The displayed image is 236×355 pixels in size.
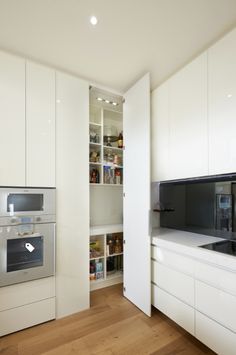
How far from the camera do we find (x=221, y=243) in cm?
172

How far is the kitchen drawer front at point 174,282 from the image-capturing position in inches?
61.0

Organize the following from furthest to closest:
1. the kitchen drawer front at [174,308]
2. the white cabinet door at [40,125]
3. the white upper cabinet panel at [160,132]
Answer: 1. the white upper cabinet panel at [160,132]
2. the white cabinet door at [40,125]
3. the kitchen drawer front at [174,308]

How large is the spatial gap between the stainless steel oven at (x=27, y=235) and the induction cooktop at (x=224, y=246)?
4.70 ft

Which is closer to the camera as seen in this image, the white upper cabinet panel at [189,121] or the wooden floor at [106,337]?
the wooden floor at [106,337]

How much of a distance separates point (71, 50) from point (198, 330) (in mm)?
2597

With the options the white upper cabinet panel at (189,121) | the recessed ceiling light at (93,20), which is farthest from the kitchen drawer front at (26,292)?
the recessed ceiling light at (93,20)

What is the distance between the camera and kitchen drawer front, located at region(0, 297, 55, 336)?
1.63 meters

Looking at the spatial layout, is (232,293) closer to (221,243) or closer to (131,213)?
(221,243)

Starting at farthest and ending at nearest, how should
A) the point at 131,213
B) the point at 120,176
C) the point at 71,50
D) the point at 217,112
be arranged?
the point at 120,176, the point at 131,213, the point at 71,50, the point at 217,112

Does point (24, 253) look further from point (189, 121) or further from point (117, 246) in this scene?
point (189, 121)

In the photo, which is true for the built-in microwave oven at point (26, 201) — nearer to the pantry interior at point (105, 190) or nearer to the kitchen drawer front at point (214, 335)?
the pantry interior at point (105, 190)

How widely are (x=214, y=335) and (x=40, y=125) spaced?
2.27 meters

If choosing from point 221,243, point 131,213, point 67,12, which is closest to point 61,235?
point 131,213

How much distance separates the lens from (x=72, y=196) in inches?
79.0
